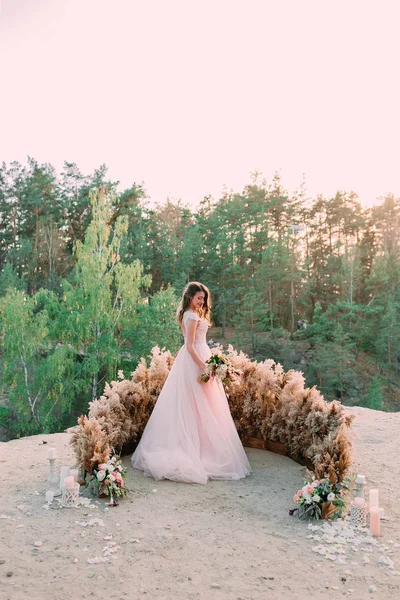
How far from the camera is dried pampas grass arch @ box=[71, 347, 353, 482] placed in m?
5.19

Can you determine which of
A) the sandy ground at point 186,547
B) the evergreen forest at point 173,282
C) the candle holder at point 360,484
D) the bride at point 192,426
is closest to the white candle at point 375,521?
the sandy ground at point 186,547

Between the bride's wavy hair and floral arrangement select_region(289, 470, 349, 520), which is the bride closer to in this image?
the bride's wavy hair

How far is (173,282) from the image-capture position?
2689cm

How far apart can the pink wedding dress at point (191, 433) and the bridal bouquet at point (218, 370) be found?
159 mm

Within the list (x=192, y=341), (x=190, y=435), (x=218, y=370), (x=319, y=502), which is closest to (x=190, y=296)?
(x=192, y=341)

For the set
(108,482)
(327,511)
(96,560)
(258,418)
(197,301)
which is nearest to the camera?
(96,560)

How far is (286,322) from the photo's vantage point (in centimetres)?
2925

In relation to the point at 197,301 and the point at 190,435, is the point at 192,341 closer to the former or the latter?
the point at 197,301

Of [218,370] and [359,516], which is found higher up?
[218,370]

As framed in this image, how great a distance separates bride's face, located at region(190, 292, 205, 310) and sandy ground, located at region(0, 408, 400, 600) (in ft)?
6.86

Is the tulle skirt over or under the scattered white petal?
over

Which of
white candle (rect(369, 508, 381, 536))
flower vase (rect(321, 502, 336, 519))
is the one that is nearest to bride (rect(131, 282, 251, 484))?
flower vase (rect(321, 502, 336, 519))

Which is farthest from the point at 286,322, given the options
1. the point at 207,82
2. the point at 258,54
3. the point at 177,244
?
the point at 258,54

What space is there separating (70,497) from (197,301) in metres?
2.60
